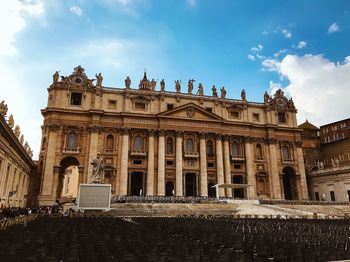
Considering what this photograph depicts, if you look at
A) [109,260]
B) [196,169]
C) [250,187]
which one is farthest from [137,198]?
[109,260]

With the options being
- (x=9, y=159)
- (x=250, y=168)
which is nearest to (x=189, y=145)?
(x=250, y=168)

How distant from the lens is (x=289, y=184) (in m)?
62.4

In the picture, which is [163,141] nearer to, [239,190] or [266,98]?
[239,190]

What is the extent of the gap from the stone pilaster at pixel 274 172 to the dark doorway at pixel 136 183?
2479 cm

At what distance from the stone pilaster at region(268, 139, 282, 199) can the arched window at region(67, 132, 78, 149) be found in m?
36.3

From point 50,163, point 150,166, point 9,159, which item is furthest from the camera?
point 150,166

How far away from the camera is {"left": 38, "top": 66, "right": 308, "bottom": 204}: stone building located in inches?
1969

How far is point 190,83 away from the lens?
59156mm

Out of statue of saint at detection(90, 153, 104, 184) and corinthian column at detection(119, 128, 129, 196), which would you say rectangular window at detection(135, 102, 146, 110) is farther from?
statue of saint at detection(90, 153, 104, 184)

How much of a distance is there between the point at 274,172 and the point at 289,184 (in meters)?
7.92

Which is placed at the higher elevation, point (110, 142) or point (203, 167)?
point (110, 142)

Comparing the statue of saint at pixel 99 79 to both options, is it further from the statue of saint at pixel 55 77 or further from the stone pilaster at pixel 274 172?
the stone pilaster at pixel 274 172

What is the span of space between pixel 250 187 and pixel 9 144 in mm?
40102

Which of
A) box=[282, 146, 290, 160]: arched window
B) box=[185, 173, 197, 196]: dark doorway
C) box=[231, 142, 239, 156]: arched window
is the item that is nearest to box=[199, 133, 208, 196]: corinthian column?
box=[185, 173, 197, 196]: dark doorway
